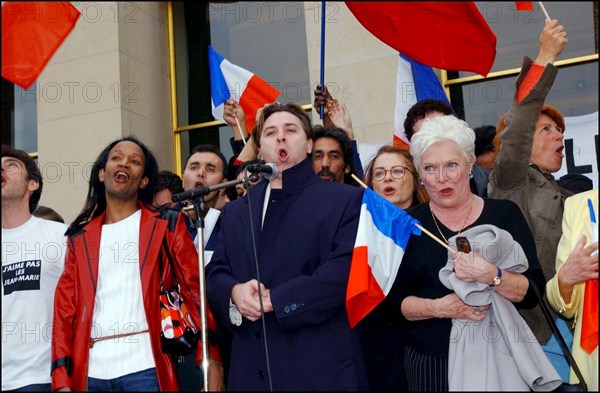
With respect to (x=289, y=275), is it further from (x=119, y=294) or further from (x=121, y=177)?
(x=121, y=177)

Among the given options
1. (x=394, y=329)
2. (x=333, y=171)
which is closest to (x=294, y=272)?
(x=394, y=329)

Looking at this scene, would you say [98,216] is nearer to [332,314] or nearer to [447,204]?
[332,314]

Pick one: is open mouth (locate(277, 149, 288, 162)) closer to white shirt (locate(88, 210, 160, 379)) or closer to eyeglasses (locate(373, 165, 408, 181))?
eyeglasses (locate(373, 165, 408, 181))

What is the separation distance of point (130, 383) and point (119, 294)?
1.71 feet

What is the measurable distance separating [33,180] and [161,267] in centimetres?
132

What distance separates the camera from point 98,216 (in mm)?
5074

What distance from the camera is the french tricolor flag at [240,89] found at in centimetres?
730

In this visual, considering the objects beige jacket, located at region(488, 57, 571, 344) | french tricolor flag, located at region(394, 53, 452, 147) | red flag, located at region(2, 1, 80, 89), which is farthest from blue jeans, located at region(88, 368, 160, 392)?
french tricolor flag, located at region(394, 53, 452, 147)

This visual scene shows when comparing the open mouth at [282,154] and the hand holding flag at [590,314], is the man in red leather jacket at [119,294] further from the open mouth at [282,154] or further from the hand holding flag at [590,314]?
the hand holding flag at [590,314]

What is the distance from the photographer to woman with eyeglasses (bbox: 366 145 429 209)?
16.8ft

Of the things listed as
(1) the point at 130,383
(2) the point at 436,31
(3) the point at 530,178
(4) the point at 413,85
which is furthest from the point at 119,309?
(4) the point at 413,85

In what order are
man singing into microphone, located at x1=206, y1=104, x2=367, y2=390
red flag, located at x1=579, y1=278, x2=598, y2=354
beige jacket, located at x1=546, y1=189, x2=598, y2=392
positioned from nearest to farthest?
red flag, located at x1=579, y1=278, x2=598, y2=354 → beige jacket, located at x1=546, y1=189, x2=598, y2=392 → man singing into microphone, located at x1=206, y1=104, x2=367, y2=390

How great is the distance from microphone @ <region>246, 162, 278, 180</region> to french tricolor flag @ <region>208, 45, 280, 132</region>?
309 centimetres

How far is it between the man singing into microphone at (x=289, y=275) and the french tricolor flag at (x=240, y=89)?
8.75ft
